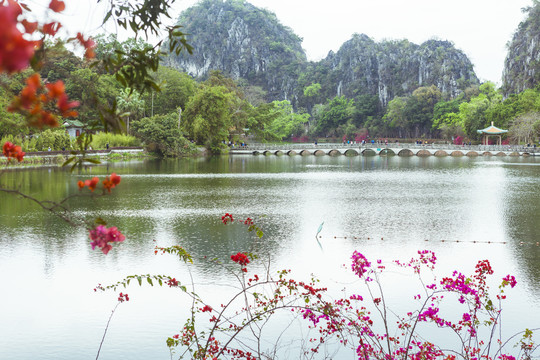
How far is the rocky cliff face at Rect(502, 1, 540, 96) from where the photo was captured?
263 ft

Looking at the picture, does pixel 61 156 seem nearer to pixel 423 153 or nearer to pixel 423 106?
pixel 423 153

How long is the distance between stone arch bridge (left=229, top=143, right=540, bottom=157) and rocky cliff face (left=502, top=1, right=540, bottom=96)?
17527 millimetres

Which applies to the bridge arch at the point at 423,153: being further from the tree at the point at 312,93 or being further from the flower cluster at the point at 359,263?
the flower cluster at the point at 359,263

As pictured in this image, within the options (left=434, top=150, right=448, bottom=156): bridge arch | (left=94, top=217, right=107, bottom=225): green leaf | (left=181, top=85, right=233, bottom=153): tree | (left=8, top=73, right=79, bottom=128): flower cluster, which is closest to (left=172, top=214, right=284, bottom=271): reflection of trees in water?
(left=94, top=217, right=107, bottom=225): green leaf

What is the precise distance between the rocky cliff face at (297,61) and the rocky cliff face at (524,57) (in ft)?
43.4

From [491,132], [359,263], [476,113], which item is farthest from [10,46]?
[476,113]

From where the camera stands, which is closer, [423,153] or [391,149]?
[423,153]

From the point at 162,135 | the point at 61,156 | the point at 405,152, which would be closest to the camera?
the point at 61,156

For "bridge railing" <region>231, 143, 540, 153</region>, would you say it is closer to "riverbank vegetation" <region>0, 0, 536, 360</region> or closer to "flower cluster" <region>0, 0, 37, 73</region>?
"riverbank vegetation" <region>0, 0, 536, 360</region>

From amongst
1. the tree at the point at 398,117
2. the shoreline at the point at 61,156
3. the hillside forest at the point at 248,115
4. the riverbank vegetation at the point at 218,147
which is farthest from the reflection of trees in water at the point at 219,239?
the tree at the point at 398,117

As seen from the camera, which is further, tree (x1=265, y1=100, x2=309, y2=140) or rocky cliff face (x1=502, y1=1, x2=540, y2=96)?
tree (x1=265, y1=100, x2=309, y2=140)

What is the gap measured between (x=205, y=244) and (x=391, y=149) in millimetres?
65239

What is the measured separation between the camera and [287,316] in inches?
386

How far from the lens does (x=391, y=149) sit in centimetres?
7694
